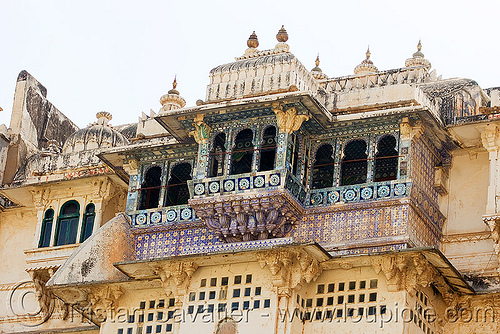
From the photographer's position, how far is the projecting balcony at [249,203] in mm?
22516

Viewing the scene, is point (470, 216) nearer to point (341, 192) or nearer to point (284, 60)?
point (341, 192)

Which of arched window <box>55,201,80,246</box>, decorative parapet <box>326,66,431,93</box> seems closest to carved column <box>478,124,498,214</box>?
decorative parapet <box>326,66,431,93</box>

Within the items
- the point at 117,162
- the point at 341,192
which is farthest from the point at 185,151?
the point at 341,192

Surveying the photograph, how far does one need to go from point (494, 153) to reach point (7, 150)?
10.4 meters

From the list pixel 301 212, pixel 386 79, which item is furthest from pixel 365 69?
pixel 301 212

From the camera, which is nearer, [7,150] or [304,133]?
[304,133]

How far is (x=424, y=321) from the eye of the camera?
71.7 feet

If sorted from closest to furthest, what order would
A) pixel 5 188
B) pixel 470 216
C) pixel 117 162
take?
pixel 470 216
pixel 117 162
pixel 5 188

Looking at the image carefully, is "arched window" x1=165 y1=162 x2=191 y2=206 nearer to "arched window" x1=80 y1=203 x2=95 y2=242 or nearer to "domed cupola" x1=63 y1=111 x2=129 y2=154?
"arched window" x1=80 y1=203 x2=95 y2=242

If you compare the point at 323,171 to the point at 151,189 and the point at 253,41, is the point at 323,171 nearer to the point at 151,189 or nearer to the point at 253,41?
the point at 253,41

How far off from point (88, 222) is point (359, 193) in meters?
6.12

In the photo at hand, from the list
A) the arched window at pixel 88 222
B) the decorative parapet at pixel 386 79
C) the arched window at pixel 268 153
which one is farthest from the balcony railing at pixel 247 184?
the arched window at pixel 88 222

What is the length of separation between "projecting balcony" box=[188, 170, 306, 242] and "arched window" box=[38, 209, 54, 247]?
14.7 ft

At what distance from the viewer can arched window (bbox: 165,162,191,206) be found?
24.8 metres
